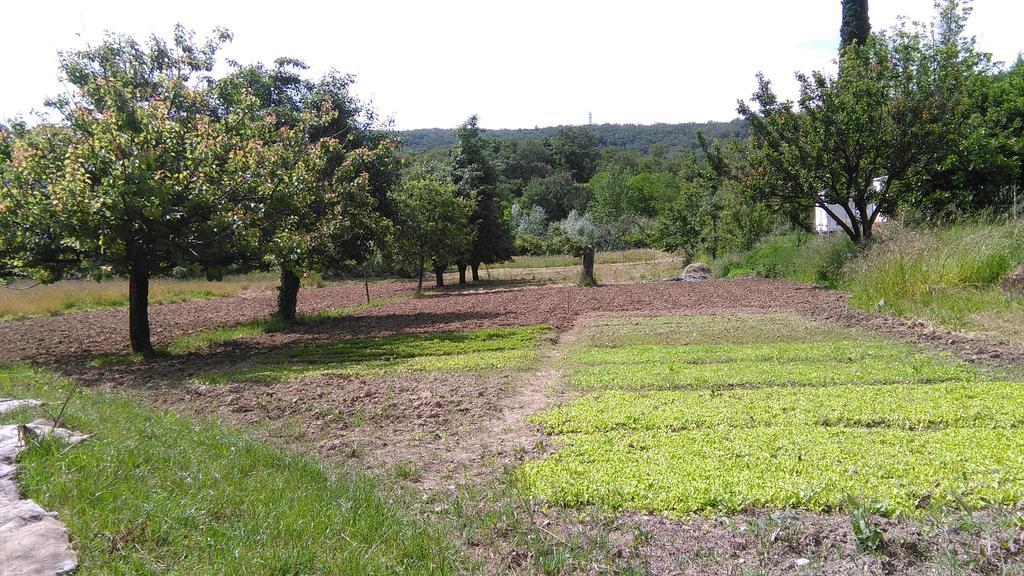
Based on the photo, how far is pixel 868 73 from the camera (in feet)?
64.1

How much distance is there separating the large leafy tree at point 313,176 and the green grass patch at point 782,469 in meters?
9.73

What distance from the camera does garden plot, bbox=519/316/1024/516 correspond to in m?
4.34

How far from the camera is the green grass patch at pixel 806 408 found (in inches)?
232

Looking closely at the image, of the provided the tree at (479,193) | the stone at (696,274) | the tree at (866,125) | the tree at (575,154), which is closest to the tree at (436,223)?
the tree at (479,193)

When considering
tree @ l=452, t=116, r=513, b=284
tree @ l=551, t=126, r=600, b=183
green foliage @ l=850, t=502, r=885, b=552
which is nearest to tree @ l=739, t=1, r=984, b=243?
Answer: green foliage @ l=850, t=502, r=885, b=552

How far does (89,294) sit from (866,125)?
3135cm

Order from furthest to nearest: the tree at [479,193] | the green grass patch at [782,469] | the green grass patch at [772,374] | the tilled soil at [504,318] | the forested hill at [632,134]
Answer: the forested hill at [632,134] → the tree at [479,193] → the tilled soil at [504,318] → the green grass patch at [772,374] → the green grass patch at [782,469]

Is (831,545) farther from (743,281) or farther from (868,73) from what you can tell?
(743,281)

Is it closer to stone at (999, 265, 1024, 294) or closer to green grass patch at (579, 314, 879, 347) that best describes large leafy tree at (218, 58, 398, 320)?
green grass patch at (579, 314, 879, 347)

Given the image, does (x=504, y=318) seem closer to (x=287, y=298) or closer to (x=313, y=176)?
(x=313, y=176)

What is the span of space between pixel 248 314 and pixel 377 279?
25900 millimetres

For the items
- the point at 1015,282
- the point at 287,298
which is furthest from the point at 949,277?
the point at 287,298

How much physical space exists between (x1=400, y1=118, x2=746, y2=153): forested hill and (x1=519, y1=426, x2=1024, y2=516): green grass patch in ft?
427

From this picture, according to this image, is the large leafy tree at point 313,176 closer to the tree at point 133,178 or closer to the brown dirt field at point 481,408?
the tree at point 133,178
